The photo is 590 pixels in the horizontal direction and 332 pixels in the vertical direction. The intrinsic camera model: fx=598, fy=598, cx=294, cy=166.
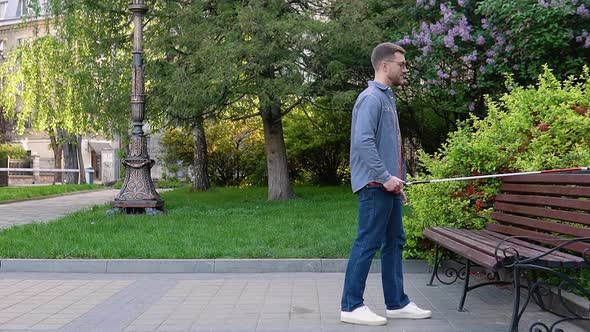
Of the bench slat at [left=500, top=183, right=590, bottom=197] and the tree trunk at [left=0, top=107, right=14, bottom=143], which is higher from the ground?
the tree trunk at [left=0, top=107, right=14, bottom=143]

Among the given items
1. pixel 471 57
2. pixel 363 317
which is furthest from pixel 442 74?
pixel 363 317

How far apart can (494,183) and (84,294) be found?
4509 mm

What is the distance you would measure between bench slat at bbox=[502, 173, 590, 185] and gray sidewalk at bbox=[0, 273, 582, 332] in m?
1.12

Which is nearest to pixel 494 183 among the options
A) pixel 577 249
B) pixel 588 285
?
pixel 588 285

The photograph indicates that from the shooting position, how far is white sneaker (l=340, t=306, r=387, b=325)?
465cm

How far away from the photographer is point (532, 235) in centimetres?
504

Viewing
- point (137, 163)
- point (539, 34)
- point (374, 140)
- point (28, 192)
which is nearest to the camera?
point (374, 140)

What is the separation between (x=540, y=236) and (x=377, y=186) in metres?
1.51

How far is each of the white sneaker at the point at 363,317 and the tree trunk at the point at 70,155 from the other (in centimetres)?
3008

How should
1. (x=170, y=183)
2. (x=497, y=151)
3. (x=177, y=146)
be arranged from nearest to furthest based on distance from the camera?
1. (x=497, y=151)
2. (x=177, y=146)
3. (x=170, y=183)

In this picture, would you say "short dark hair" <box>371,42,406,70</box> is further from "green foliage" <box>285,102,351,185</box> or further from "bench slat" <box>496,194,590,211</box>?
"green foliage" <box>285,102,351,185</box>

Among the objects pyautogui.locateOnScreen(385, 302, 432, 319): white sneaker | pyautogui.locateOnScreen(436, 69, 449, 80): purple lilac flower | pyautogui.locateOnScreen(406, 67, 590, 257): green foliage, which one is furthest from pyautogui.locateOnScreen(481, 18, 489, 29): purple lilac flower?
pyautogui.locateOnScreen(385, 302, 432, 319): white sneaker

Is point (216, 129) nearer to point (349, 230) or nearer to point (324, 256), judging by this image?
point (349, 230)

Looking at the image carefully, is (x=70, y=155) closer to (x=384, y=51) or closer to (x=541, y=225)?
(x=384, y=51)
